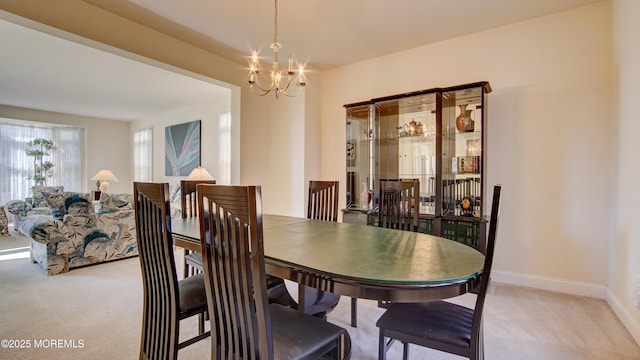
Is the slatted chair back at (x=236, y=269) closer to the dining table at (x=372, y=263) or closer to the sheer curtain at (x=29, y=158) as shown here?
the dining table at (x=372, y=263)

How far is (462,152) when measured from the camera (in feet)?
10.4

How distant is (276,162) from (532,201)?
10.6 feet

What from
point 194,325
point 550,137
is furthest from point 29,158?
point 550,137

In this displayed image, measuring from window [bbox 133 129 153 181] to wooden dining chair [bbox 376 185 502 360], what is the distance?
25.7ft

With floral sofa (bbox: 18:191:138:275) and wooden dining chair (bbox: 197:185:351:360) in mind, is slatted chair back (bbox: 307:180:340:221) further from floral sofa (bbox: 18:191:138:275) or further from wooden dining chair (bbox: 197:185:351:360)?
floral sofa (bbox: 18:191:138:275)

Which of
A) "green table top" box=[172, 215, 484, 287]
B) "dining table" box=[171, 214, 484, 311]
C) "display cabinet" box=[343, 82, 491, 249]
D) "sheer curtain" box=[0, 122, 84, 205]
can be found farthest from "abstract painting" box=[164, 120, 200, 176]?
"dining table" box=[171, 214, 484, 311]

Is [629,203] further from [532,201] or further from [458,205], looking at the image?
[458,205]

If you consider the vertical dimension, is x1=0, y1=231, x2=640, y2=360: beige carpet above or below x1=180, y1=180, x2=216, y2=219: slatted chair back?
below

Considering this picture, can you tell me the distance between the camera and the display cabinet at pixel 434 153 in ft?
10.0

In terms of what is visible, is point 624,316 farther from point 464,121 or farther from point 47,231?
point 47,231

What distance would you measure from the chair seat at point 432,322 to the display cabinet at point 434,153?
1.45 metres

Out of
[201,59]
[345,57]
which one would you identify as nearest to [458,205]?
[345,57]

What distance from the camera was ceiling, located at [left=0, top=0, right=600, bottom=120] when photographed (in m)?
2.71

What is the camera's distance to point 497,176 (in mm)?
3201
